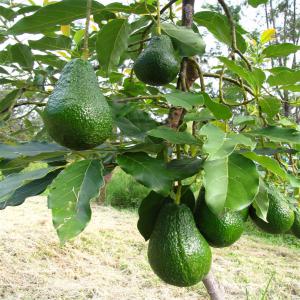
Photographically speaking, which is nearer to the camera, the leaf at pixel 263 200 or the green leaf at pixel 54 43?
the leaf at pixel 263 200

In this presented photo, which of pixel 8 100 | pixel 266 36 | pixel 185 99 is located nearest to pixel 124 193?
pixel 266 36

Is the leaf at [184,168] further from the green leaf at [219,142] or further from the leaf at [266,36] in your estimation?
the leaf at [266,36]

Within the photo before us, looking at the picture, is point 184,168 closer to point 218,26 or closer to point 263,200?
point 263,200

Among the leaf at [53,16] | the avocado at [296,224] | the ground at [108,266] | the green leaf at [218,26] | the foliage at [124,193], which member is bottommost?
the foliage at [124,193]

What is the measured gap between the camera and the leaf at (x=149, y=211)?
0.83 metres

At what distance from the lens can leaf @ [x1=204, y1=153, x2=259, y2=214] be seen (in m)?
0.54

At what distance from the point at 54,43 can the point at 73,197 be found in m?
0.69

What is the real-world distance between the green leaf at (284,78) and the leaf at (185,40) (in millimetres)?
161

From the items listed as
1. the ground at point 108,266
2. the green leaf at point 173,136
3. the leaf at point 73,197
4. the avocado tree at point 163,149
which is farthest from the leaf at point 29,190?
the ground at point 108,266

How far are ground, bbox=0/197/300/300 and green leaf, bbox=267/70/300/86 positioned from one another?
2403 mm

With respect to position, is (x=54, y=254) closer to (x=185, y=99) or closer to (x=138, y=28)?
(x=138, y=28)

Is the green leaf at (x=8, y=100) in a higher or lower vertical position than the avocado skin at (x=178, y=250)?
higher

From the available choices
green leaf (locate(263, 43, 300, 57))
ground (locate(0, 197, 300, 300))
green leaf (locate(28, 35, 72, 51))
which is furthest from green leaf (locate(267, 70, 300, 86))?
ground (locate(0, 197, 300, 300))

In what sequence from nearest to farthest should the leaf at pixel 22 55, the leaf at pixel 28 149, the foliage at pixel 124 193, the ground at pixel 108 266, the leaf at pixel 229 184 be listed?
the leaf at pixel 229 184 → the leaf at pixel 28 149 → the leaf at pixel 22 55 → the ground at pixel 108 266 → the foliage at pixel 124 193
